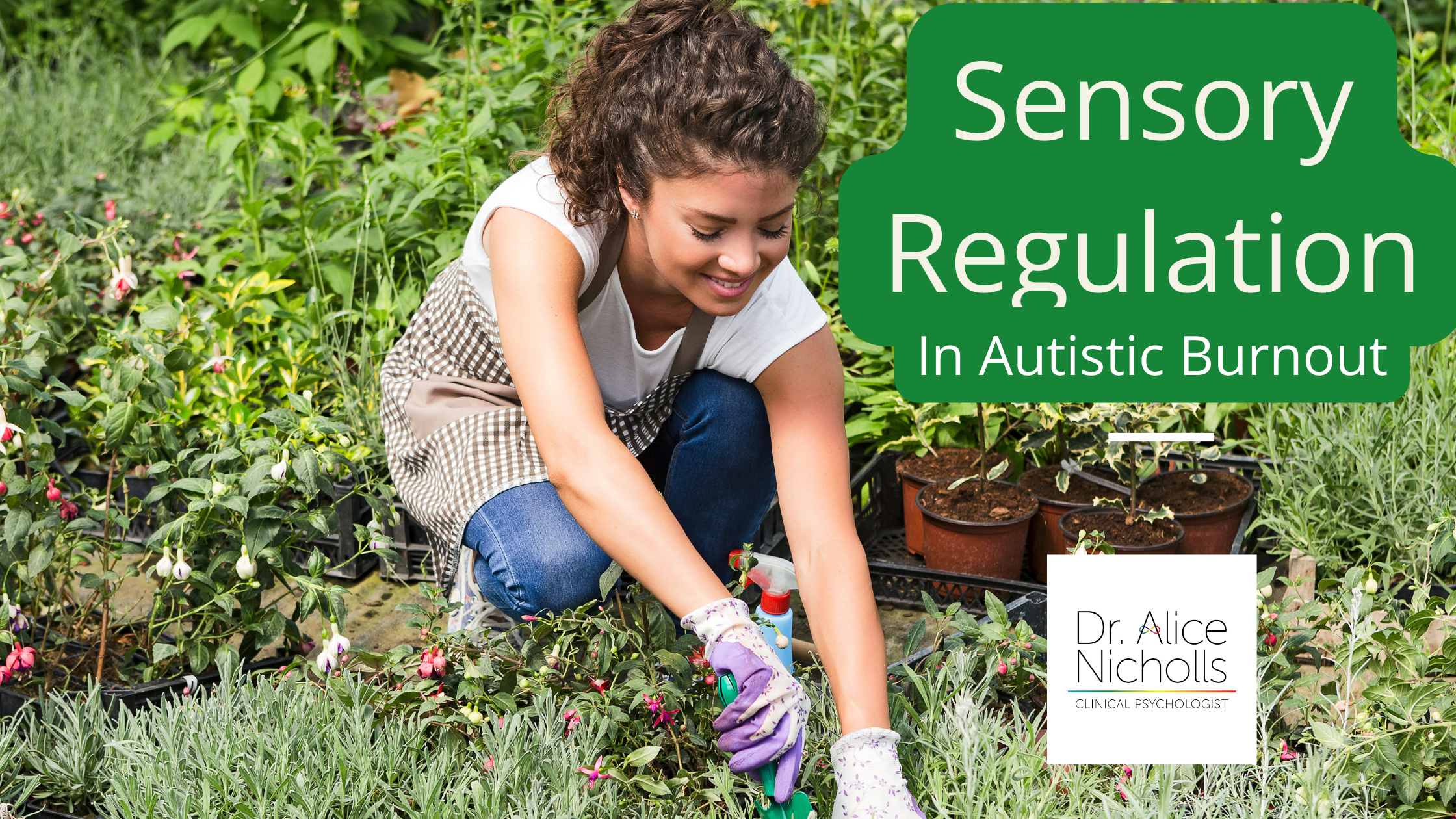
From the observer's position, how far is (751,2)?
133 inches

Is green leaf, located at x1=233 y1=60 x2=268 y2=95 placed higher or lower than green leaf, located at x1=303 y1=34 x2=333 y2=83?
lower

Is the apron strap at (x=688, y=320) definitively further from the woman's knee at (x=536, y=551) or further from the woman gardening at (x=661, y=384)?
the woman's knee at (x=536, y=551)

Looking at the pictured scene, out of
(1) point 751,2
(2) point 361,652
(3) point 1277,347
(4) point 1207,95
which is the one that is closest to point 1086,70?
(4) point 1207,95

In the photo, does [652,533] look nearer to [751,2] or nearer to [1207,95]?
[1207,95]

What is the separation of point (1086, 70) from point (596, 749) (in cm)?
109

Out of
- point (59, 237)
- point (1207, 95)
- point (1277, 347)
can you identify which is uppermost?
point (1207, 95)

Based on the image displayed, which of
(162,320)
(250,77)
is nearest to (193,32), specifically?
(250,77)

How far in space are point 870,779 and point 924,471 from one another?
120 centimetres

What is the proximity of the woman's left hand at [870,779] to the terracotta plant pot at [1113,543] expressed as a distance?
0.86 meters

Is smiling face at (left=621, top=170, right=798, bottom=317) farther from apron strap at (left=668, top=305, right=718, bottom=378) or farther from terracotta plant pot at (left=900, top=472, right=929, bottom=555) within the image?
terracotta plant pot at (left=900, top=472, right=929, bottom=555)

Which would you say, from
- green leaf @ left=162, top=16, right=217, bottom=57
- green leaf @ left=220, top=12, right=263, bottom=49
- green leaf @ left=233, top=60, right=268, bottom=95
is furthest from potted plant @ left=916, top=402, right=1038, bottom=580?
green leaf @ left=162, top=16, right=217, bottom=57

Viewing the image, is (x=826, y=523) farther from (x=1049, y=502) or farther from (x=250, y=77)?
(x=250, y=77)

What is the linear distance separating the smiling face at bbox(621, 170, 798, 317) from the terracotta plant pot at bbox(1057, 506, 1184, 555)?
36.7 inches

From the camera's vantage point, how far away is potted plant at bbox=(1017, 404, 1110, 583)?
95.3 inches
